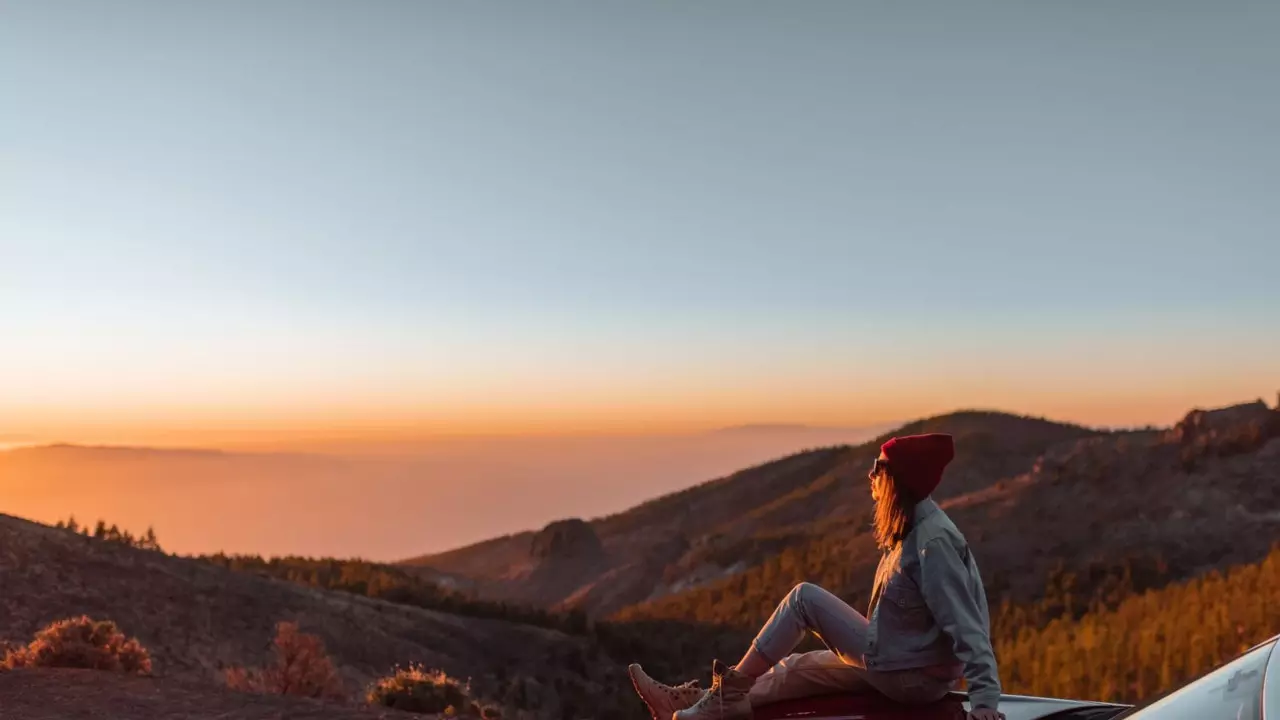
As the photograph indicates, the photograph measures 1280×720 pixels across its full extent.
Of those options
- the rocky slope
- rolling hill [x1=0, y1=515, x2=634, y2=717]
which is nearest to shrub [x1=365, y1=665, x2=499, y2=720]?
rolling hill [x1=0, y1=515, x2=634, y2=717]

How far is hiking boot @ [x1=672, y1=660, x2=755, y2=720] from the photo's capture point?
411cm

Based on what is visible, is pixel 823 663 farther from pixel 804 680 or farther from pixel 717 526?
pixel 717 526

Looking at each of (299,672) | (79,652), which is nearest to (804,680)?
(299,672)

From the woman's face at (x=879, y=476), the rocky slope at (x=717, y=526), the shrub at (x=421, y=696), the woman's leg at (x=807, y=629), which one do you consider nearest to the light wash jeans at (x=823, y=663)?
the woman's leg at (x=807, y=629)

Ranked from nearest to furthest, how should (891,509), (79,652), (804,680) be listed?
(804,680) → (891,509) → (79,652)

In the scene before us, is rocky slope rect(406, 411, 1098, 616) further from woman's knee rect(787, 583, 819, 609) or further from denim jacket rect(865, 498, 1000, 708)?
denim jacket rect(865, 498, 1000, 708)

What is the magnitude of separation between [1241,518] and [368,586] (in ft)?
81.4

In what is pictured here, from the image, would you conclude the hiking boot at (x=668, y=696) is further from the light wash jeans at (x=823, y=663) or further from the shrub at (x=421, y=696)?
the shrub at (x=421, y=696)

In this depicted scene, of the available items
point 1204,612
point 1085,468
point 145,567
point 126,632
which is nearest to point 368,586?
point 145,567

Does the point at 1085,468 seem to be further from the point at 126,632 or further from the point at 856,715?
the point at 856,715

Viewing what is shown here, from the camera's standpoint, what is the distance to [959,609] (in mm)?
4039

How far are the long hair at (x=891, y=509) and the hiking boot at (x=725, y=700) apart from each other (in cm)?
84

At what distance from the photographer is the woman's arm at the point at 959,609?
12.8ft

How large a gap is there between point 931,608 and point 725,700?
3.04 ft
